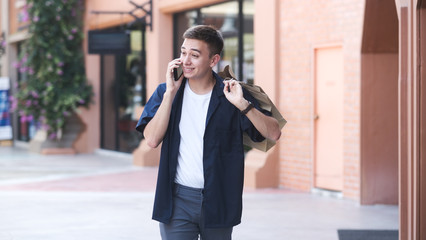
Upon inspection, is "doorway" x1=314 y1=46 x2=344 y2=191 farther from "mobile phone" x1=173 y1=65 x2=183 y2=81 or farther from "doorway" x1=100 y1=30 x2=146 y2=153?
"mobile phone" x1=173 y1=65 x2=183 y2=81

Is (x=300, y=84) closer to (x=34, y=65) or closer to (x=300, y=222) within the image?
(x=300, y=222)

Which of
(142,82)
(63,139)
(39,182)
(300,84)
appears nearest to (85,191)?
(39,182)

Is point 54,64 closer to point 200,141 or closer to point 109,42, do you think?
point 109,42

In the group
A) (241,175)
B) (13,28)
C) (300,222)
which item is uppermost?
(13,28)

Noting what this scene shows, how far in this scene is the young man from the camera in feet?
12.0

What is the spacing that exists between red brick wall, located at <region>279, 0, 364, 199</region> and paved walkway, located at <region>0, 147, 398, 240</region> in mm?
384

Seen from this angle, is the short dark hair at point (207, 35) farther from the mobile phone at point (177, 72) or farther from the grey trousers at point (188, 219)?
the grey trousers at point (188, 219)

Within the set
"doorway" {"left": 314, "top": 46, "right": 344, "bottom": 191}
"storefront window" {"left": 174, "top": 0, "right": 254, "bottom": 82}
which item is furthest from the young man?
"storefront window" {"left": 174, "top": 0, "right": 254, "bottom": 82}

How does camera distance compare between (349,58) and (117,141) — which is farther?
(117,141)

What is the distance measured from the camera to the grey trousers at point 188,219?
369 centimetres

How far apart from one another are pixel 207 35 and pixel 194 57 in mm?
127

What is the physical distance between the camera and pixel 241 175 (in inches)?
147

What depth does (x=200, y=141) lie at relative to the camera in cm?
370

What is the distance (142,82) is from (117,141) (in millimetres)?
1867
